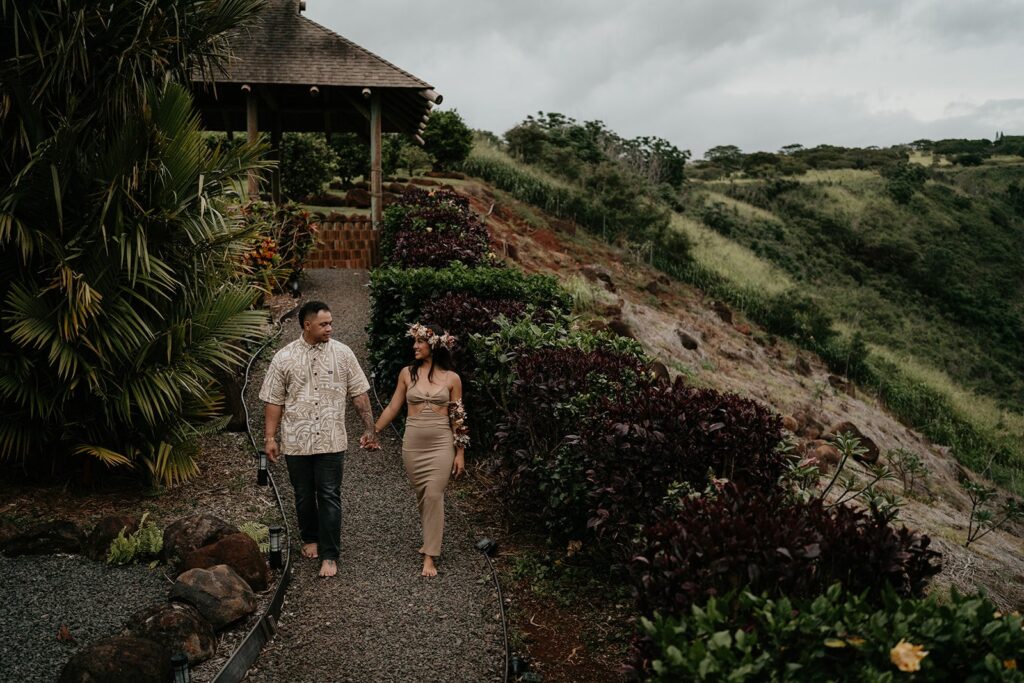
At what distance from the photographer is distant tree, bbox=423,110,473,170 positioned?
28797 millimetres

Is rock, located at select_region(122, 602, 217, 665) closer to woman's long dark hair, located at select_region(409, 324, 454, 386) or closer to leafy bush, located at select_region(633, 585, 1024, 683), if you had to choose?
woman's long dark hair, located at select_region(409, 324, 454, 386)

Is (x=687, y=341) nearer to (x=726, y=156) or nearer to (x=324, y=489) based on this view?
(x=324, y=489)

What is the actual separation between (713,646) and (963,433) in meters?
23.0

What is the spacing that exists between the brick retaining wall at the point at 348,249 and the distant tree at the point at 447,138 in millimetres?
13529

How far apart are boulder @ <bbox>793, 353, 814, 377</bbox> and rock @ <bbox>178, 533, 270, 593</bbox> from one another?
18584 millimetres

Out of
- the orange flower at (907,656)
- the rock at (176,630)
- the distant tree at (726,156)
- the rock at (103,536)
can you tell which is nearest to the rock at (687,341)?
the rock at (103,536)

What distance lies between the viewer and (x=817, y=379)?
842 inches

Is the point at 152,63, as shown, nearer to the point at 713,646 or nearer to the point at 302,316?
the point at 302,316

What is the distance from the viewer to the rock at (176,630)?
412cm

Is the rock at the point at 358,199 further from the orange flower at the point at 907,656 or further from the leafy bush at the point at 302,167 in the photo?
the orange flower at the point at 907,656

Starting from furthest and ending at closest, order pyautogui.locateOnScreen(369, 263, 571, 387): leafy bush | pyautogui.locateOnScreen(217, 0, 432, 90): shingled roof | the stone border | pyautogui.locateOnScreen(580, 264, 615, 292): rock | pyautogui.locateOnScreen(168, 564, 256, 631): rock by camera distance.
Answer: pyautogui.locateOnScreen(580, 264, 615, 292): rock → pyautogui.locateOnScreen(217, 0, 432, 90): shingled roof → pyautogui.locateOnScreen(369, 263, 571, 387): leafy bush → pyautogui.locateOnScreen(168, 564, 256, 631): rock → the stone border

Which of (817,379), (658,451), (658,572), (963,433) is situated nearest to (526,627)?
(658,451)

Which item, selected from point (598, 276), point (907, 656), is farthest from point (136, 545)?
point (598, 276)

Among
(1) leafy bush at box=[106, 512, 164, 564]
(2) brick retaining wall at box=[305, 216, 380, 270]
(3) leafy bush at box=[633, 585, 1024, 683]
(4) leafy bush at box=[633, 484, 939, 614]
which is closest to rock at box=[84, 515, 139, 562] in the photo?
(1) leafy bush at box=[106, 512, 164, 564]
